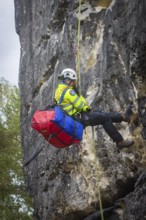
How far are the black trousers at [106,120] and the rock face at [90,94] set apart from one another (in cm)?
37

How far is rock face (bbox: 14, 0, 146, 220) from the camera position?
7121 mm

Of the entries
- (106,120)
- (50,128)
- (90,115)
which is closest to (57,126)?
(50,128)

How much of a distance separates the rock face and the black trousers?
14.7 inches

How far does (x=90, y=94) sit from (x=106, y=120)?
5.72 feet

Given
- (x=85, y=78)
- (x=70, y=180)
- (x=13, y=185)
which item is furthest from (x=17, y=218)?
(x=85, y=78)

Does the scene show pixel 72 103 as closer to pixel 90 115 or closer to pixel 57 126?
pixel 90 115

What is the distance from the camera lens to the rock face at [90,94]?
7.12 m

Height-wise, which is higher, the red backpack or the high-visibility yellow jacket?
the high-visibility yellow jacket

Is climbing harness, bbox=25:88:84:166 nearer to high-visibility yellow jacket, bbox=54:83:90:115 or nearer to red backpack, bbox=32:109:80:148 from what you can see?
red backpack, bbox=32:109:80:148

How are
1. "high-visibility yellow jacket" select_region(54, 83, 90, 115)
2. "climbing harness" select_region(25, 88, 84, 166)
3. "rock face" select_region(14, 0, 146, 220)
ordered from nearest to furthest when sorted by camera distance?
"climbing harness" select_region(25, 88, 84, 166)
"rock face" select_region(14, 0, 146, 220)
"high-visibility yellow jacket" select_region(54, 83, 90, 115)

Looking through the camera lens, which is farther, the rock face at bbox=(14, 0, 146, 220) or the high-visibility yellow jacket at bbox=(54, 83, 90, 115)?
the high-visibility yellow jacket at bbox=(54, 83, 90, 115)

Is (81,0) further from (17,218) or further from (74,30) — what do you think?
(17,218)

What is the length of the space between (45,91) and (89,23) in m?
2.65

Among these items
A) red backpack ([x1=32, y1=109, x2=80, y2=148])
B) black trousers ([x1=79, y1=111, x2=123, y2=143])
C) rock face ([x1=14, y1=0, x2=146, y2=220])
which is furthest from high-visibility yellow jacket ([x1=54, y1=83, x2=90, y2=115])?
rock face ([x1=14, y1=0, x2=146, y2=220])
